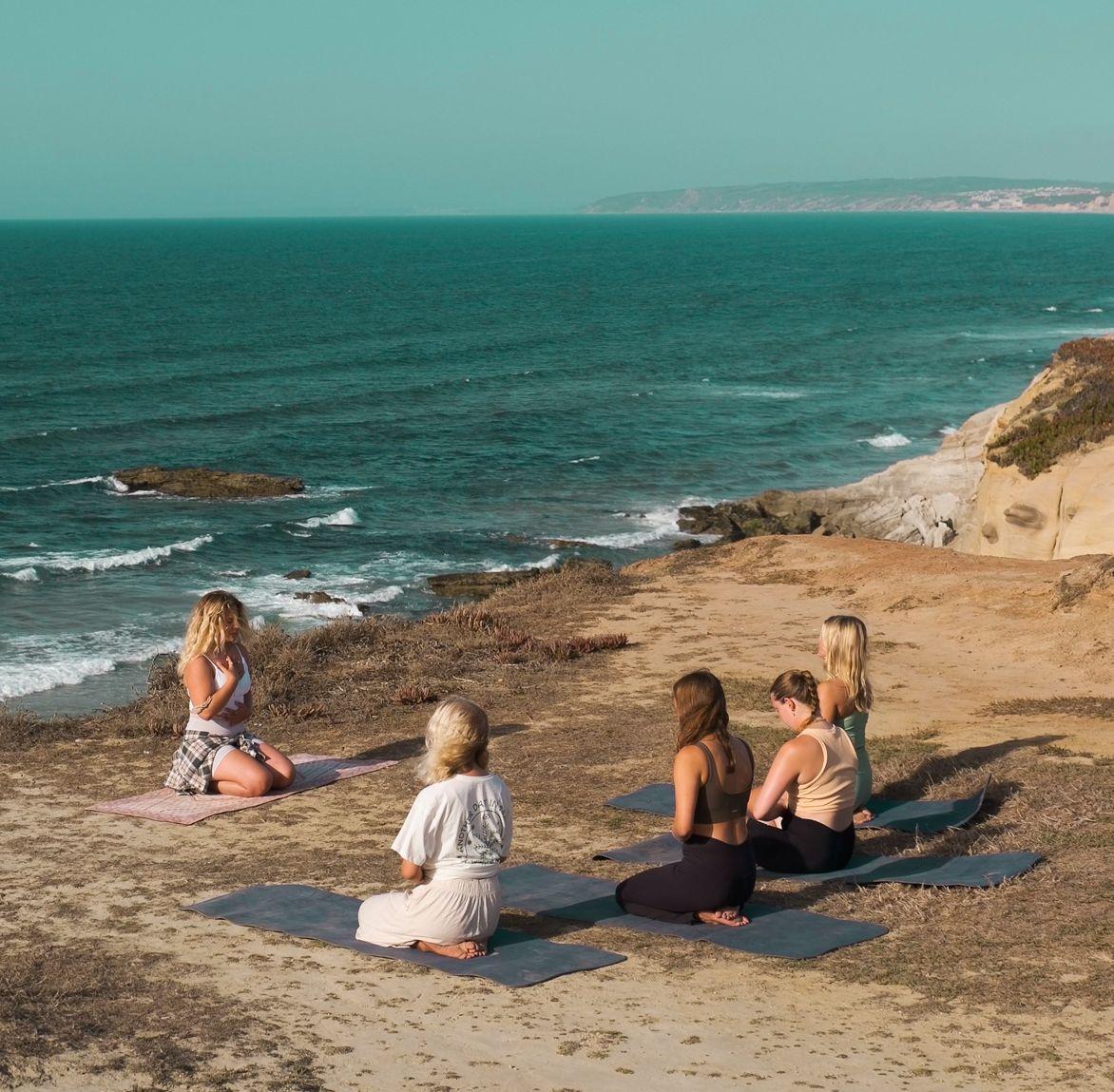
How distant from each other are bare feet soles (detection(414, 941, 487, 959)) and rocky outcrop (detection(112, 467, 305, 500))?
116ft

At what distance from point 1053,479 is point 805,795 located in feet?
59.4

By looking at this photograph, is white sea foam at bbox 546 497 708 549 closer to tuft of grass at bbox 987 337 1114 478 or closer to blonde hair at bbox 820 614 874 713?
tuft of grass at bbox 987 337 1114 478

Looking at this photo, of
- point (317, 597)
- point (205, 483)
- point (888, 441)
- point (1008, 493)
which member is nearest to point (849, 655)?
point (1008, 493)

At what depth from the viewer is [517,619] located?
18.9 metres

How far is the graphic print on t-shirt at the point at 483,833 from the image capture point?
26.5 ft

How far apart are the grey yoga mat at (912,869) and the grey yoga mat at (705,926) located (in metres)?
0.52

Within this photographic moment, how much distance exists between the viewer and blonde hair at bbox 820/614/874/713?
405 inches

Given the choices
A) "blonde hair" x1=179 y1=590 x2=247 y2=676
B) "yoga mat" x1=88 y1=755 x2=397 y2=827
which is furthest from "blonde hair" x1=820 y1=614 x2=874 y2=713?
"blonde hair" x1=179 y1=590 x2=247 y2=676

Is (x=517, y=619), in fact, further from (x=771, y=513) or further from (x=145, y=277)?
(x=145, y=277)

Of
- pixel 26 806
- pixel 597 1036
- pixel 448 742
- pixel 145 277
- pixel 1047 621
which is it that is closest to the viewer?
pixel 597 1036

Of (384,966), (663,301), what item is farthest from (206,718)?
(663,301)

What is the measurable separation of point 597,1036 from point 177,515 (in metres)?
34.4

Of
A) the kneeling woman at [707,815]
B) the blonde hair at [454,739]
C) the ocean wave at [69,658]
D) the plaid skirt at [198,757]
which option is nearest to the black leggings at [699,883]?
the kneeling woman at [707,815]

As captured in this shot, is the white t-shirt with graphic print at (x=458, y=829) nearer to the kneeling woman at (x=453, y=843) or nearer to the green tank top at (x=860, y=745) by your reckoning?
the kneeling woman at (x=453, y=843)
